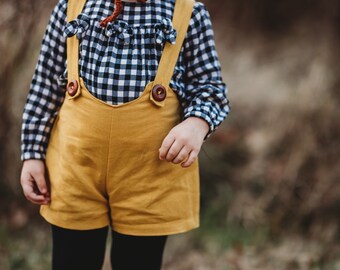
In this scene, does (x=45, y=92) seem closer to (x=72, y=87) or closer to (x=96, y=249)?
(x=72, y=87)

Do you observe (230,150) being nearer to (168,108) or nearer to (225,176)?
(225,176)

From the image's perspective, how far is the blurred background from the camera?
6.70 ft

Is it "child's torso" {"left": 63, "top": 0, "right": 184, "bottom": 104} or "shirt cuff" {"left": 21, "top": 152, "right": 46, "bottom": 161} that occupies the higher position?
"child's torso" {"left": 63, "top": 0, "right": 184, "bottom": 104}

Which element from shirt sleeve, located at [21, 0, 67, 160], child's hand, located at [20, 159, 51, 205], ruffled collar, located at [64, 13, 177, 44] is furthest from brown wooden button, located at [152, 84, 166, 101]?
child's hand, located at [20, 159, 51, 205]

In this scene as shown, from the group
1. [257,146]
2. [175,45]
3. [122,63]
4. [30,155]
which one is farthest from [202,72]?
[257,146]

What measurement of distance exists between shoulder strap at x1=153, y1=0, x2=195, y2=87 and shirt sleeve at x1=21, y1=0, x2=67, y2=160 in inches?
10.4

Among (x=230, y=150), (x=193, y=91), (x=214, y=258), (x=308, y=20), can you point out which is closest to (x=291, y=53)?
(x=308, y=20)

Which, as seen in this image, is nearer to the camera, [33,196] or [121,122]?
[121,122]

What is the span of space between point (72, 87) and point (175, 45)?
262 millimetres

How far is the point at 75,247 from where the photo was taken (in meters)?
1.21

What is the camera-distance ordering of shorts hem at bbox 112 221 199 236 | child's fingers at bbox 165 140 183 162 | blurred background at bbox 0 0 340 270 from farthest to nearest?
blurred background at bbox 0 0 340 270 → shorts hem at bbox 112 221 199 236 → child's fingers at bbox 165 140 183 162

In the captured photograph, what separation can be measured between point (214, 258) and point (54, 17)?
135 centimetres

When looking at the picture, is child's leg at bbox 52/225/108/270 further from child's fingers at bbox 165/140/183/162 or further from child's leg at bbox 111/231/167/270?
child's fingers at bbox 165/140/183/162

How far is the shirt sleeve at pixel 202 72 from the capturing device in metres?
1.15
